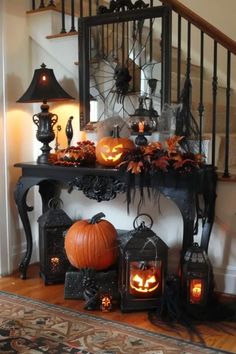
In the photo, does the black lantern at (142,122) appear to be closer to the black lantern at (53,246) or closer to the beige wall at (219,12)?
the black lantern at (53,246)

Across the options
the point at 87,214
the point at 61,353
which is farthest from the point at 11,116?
the point at 61,353

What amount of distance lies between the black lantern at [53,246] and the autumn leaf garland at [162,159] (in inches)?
28.5

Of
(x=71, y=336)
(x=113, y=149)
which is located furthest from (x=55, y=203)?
(x=71, y=336)

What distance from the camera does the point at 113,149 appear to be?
8.82 ft

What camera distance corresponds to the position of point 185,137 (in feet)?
8.68

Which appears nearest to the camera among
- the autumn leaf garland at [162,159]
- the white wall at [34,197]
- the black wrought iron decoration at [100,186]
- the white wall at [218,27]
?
the autumn leaf garland at [162,159]

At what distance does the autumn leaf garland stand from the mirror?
47 cm

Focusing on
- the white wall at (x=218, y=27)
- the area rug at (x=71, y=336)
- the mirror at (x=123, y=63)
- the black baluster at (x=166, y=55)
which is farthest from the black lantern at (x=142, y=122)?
the white wall at (x=218, y=27)

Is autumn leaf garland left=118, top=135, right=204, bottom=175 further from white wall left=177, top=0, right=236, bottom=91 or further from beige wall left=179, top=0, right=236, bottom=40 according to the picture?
beige wall left=179, top=0, right=236, bottom=40

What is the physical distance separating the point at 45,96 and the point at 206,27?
1137mm

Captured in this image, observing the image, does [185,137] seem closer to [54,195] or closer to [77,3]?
[54,195]

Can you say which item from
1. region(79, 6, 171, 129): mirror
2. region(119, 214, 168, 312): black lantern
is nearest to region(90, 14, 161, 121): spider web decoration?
region(79, 6, 171, 129): mirror

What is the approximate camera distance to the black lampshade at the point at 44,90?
288cm

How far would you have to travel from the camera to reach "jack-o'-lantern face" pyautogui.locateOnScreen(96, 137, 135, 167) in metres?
2.68
